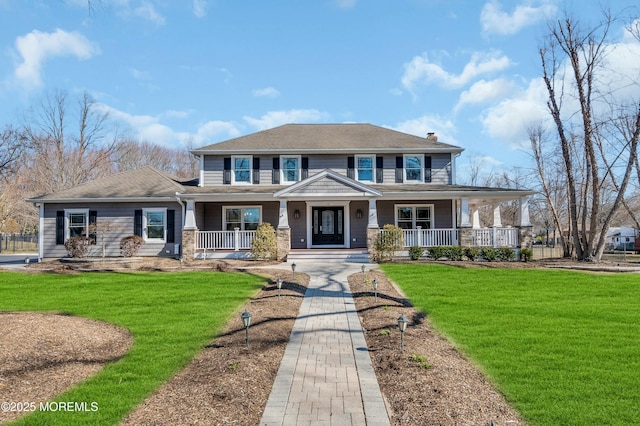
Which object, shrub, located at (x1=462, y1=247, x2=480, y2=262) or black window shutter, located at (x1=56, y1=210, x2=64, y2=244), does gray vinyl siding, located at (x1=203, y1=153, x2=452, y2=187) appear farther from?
black window shutter, located at (x1=56, y1=210, x2=64, y2=244)

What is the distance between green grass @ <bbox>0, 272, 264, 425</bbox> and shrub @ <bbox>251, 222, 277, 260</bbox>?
163 inches

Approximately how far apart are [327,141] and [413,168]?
4.74 m

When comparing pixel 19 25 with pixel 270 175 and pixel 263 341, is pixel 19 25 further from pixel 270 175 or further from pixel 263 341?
pixel 270 175

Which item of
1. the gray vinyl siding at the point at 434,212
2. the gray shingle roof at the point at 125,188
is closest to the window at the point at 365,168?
the gray vinyl siding at the point at 434,212

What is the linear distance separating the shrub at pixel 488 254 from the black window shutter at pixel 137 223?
15374 millimetres

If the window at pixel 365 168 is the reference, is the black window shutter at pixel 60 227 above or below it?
below

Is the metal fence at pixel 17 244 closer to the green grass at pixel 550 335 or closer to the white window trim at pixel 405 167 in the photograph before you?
the white window trim at pixel 405 167

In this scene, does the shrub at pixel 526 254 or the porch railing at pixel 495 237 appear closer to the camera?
the shrub at pixel 526 254

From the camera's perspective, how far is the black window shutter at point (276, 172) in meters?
19.9

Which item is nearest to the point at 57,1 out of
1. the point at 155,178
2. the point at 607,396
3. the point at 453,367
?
the point at 453,367

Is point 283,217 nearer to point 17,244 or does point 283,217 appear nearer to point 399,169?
point 399,169

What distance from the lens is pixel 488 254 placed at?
1616cm

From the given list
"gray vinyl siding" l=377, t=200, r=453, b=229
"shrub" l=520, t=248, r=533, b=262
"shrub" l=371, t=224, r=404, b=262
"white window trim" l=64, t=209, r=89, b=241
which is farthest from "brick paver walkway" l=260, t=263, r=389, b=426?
"white window trim" l=64, t=209, r=89, b=241

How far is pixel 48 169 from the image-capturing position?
38.2 metres
